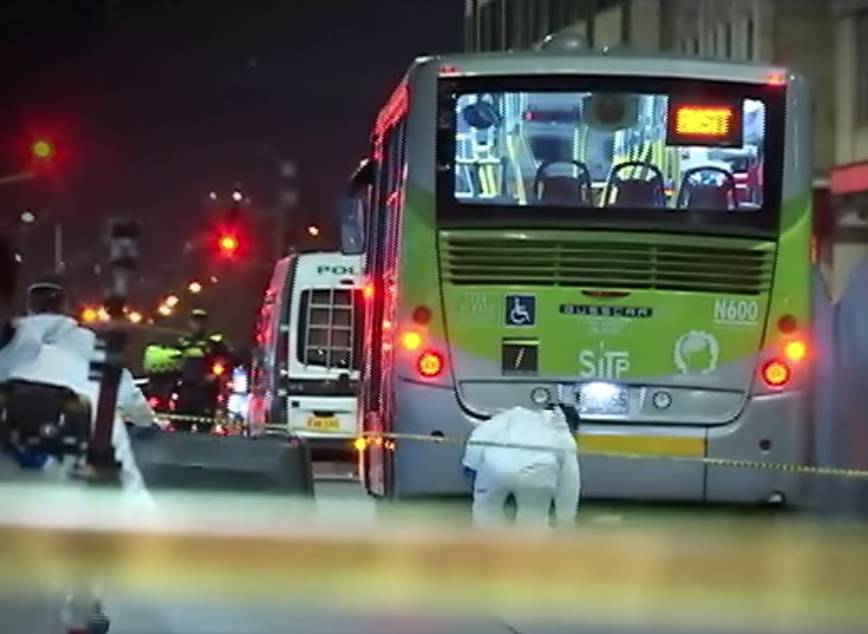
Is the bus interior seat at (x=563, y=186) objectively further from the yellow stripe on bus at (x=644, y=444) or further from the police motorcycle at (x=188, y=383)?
the police motorcycle at (x=188, y=383)

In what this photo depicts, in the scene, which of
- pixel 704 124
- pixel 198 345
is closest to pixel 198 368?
pixel 198 345

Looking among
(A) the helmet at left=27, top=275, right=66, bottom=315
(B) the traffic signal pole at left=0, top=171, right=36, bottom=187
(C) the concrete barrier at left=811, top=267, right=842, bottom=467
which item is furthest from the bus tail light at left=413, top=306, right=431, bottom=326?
(A) the helmet at left=27, top=275, right=66, bottom=315

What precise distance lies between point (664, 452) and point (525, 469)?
1469mm

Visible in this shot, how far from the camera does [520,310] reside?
12133 millimetres

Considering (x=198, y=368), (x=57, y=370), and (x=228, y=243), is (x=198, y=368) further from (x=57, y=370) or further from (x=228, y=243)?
(x=57, y=370)

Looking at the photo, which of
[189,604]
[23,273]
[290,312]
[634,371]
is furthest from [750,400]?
[290,312]

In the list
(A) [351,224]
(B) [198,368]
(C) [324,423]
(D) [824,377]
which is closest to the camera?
(D) [824,377]

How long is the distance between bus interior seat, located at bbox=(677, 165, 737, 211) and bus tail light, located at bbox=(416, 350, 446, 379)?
5.69 ft

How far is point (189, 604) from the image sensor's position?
9977 millimetres

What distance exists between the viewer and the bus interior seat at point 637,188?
12078 mm

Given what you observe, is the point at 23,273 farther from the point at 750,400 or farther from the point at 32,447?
the point at 750,400

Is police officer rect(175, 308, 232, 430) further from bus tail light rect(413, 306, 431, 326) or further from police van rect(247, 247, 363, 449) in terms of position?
bus tail light rect(413, 306, 431, 326)

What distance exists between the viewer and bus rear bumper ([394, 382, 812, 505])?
1215cm

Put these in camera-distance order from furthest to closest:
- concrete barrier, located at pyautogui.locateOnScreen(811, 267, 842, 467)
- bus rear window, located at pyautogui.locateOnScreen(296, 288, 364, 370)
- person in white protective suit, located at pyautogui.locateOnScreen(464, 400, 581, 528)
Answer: bus rear window, located at pyautogui.locateOnScreen(296, 288, 364, 370)
concrete barrier, located at pyautogui.locateOnScreen(811, 267, 842, 467)
person in white protective suit, located at pyautogui.locateOnScreen(464, 400, 581, 528)
